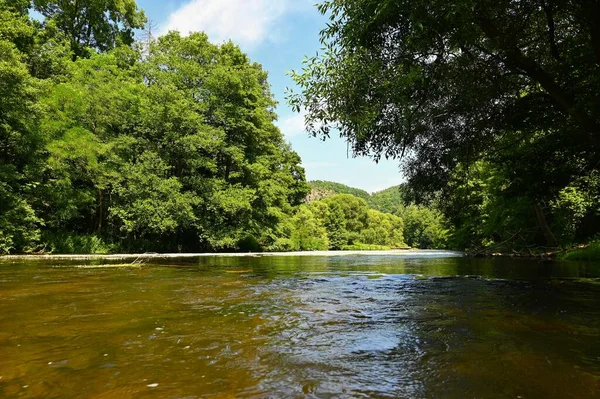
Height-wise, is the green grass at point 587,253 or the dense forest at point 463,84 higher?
the dense forest at point 463,84

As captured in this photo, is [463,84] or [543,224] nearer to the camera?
[463,84]

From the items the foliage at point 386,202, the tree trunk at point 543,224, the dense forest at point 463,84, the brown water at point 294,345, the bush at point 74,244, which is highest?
the foliage at point 386,202

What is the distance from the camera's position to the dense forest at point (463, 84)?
689 centimetres

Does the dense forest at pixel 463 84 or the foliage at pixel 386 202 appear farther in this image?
the foliage at pixel 386 202

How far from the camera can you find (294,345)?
3.95 meters

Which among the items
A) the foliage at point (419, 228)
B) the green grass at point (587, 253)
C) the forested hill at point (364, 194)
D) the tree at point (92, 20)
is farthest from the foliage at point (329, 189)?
the green grass at point (587, 253)

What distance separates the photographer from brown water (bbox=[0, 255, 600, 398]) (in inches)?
108

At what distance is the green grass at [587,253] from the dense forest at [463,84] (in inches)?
282

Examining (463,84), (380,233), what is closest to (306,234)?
(380,233)

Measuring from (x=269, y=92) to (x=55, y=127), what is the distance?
2598 centimetres

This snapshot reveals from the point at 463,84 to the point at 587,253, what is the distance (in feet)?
49.7

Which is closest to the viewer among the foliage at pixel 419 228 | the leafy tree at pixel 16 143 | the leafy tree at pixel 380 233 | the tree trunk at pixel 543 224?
the leafy tree at pixel 16 143

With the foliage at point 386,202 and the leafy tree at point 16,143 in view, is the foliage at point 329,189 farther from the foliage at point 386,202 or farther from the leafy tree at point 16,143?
the leafy tree at point 16,143

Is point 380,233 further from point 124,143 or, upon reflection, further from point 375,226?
point 124,143
